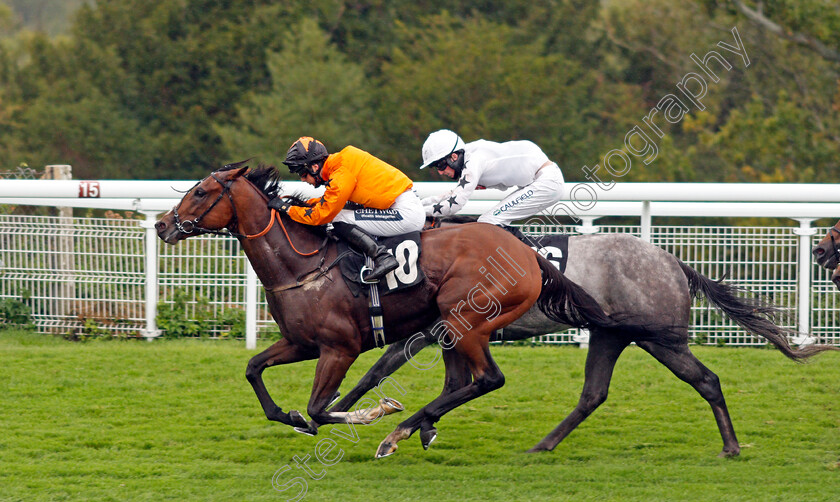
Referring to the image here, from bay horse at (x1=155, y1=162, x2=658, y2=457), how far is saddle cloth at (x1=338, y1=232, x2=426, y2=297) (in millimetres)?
41

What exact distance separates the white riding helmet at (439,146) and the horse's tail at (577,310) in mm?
747

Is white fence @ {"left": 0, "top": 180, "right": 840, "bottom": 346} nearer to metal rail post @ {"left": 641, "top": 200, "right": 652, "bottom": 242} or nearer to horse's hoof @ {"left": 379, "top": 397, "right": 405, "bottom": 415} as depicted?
metal rail post @ {"left": 641, "top": 200, "right": 652, "bottom": 242}

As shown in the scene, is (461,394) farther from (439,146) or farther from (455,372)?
(439,146)

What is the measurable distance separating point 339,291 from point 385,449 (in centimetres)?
86

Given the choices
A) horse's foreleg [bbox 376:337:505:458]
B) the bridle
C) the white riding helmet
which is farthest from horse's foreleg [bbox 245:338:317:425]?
the white riding helmet

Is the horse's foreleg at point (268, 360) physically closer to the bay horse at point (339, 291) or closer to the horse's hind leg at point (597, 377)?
the bay horse at point (339, 291)

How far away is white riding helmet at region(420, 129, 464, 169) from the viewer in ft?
17.5

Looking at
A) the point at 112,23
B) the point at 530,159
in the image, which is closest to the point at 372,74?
the point at 112,23

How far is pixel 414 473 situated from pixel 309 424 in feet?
1.92

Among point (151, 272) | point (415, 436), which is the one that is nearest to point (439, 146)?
point (415, 436)

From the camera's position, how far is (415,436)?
580cm

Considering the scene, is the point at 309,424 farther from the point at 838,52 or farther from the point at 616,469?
the point at 838,52

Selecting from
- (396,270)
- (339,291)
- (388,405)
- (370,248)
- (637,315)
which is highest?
(370,248)

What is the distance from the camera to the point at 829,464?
16.7ft
